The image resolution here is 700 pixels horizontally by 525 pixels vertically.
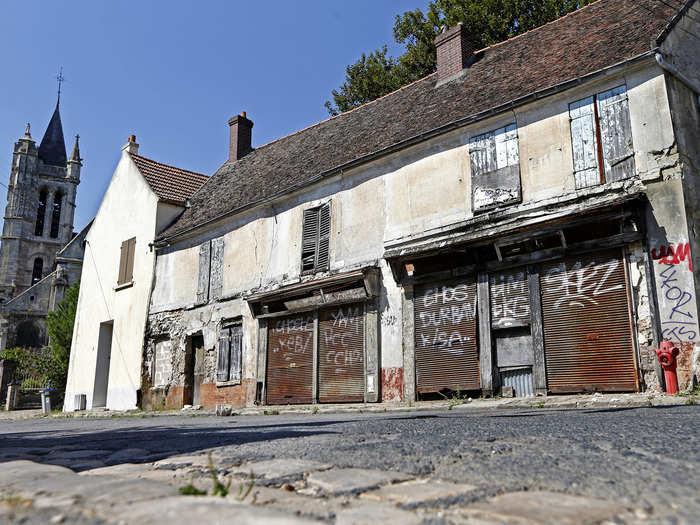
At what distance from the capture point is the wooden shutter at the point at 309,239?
15.7 metres

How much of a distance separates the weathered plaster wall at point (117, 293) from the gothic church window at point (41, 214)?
4895 cm

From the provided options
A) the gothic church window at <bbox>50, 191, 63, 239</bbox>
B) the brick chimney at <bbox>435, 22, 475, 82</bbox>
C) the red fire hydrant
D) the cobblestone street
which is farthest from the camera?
the gothic church window at <bbox>50, 191, 63, 239</bbox>

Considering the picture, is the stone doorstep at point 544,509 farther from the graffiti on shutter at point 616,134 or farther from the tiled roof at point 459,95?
the tiled roof at point 459,95

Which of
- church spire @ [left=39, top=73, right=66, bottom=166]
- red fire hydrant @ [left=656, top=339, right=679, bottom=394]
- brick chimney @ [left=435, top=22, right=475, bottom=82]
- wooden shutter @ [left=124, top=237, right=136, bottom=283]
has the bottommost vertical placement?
red fire hydrant @ [left=656, top=339, right=679, bottom=394]

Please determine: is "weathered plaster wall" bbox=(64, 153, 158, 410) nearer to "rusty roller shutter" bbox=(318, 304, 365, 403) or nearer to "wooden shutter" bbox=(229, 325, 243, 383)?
"wooden shutter" bbox=(229, 325, 243, 383)

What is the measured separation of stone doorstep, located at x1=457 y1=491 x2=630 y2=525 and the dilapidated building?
333 inches

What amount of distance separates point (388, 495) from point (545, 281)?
957 centimetres

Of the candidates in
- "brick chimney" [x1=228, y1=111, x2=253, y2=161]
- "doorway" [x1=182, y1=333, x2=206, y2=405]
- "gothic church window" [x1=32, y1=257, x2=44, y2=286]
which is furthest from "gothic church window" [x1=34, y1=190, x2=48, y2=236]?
"doorway" [x1=182, y1=333, x2=206, y2=405]

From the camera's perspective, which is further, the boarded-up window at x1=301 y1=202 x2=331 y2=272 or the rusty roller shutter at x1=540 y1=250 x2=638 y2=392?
the boarded-up window at x1=301 y1=202 x2=331 y2=272

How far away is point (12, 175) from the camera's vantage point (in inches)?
2672

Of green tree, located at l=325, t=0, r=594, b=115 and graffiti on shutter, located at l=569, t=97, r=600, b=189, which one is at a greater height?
green tree, located at l=325, t=0, r=594, b=115

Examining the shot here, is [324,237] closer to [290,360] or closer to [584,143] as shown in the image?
[290,360]

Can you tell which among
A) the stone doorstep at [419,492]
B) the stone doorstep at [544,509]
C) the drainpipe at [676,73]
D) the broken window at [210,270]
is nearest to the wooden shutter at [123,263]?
the broken window at [210,270]

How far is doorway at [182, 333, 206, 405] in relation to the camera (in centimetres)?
1852
